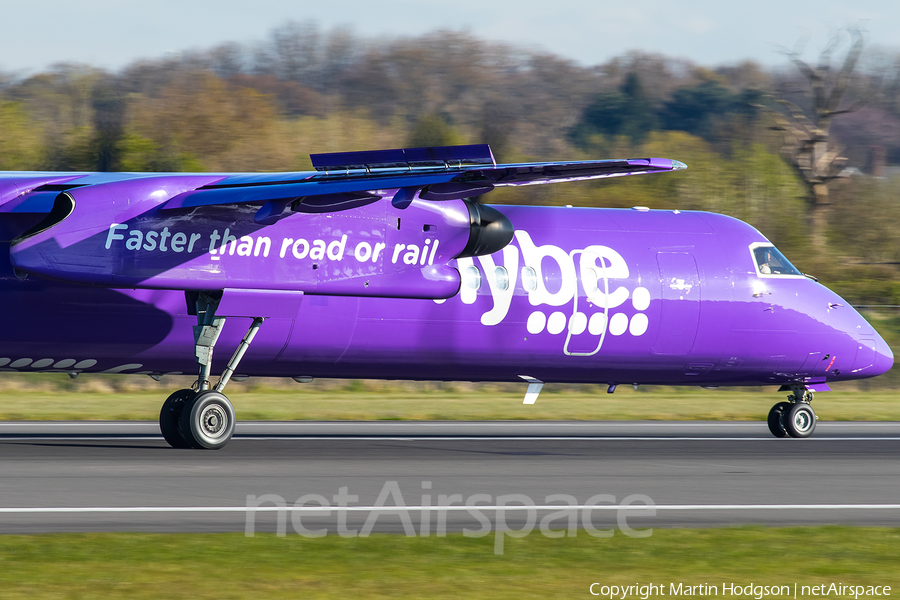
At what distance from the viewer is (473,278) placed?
18.5 meters

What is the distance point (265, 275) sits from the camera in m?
16.2

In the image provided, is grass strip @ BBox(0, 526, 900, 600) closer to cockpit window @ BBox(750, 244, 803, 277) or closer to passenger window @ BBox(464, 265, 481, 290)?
passenger window @ BBox(464, 265, 481, 290)

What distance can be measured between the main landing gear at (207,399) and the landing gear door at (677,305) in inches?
280

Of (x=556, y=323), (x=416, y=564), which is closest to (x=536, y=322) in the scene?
(x=556, y=323)

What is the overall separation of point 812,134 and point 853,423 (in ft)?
111

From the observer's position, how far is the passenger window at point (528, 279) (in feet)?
61.4

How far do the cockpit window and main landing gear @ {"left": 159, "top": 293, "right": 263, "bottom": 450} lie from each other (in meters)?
9.35

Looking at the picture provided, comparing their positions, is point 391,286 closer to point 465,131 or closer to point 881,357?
point 881,357

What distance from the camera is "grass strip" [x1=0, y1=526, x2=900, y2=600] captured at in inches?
323

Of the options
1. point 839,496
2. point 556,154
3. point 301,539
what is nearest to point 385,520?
point 301,539

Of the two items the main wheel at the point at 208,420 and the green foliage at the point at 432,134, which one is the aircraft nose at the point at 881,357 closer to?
the main wheel at the point at 208,420

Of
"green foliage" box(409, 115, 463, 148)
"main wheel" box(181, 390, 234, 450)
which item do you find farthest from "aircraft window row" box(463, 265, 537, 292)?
"green foliage" box(409, 115, 463, 148)

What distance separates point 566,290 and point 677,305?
7.03ft

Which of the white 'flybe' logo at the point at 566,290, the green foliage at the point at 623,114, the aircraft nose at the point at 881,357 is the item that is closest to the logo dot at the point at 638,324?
the white 'flybe' logo at the point at 566,290
